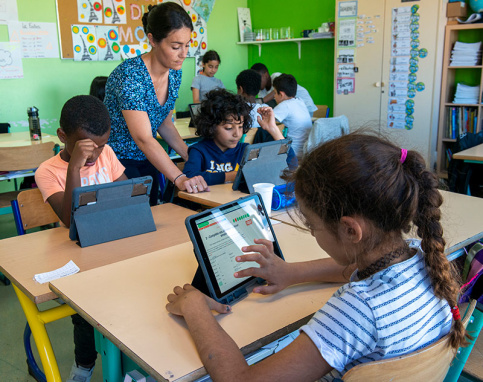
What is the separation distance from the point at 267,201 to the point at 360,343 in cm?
107

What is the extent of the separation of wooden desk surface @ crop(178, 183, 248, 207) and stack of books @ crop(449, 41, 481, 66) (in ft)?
12.0

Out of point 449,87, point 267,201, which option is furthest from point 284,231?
point 449,87

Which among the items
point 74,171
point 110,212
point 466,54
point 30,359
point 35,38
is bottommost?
point 30,359

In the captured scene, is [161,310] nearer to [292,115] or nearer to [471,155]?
[471,155]

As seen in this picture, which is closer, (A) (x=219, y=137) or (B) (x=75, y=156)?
(B) (x=75, y=156)

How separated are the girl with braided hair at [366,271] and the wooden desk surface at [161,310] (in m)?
A: 0.06

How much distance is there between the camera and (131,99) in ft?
7.41

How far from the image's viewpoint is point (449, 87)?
5113mm

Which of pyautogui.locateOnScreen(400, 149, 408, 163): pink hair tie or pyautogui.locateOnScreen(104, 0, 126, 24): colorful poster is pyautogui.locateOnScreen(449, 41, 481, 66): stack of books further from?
pyautogui.locateOnScreen(400, 149, 408, 163): pink hair tie

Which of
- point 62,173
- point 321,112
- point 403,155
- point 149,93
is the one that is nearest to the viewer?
point 403,155

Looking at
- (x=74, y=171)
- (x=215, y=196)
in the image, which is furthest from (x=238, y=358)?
(x=215, y=196)

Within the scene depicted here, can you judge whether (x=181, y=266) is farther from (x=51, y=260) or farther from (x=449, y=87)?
(x=449, y=87)

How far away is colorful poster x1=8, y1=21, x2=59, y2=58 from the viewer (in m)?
4.71

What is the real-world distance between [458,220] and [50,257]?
4.77 ft
